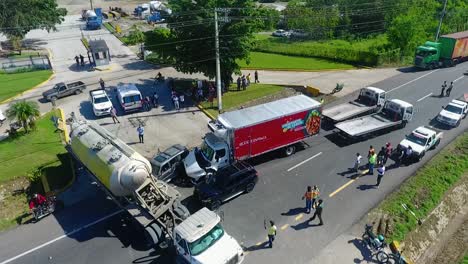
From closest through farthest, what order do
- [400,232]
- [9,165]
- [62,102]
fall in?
[400,232], [9,165], [62,102]

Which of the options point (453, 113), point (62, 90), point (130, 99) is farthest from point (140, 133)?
point (453, 113)

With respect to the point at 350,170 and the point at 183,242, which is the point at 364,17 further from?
the point at 183,242

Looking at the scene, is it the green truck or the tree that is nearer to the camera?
the tree

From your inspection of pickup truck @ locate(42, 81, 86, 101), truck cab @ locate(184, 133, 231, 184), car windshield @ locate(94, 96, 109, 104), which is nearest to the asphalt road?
truck cab @ locate(184, 133, 231, 184)

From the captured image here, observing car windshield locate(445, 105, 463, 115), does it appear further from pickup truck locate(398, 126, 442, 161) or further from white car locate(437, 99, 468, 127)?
pickup truck locate(398, 126, 442, 161)

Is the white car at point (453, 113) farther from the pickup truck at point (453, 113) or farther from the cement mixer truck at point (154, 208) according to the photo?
the cement mixer truck at point (154, 208)

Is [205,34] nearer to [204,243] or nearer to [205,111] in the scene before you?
[205,111]

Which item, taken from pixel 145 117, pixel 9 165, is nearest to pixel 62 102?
pixel 145 117
